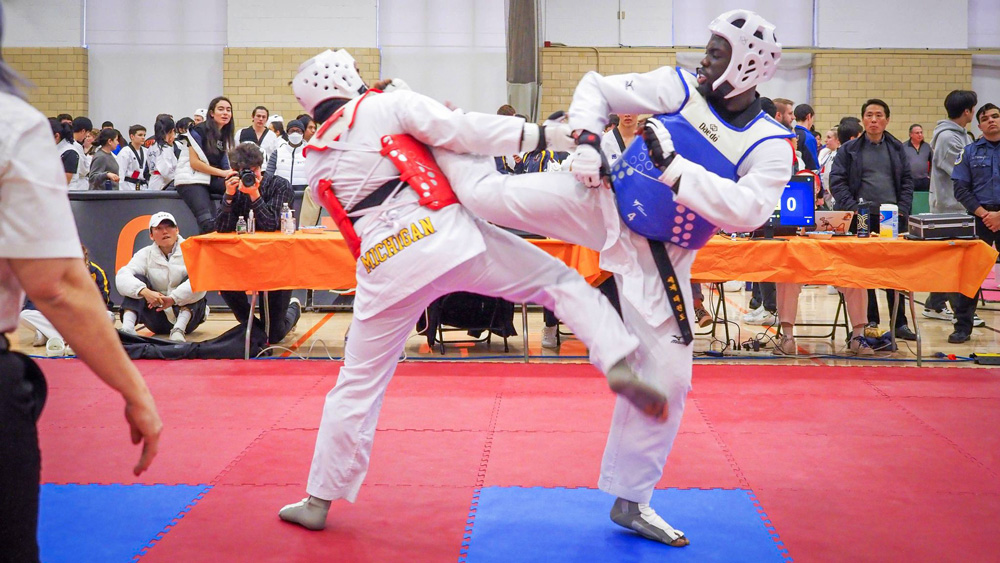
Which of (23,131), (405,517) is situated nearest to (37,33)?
(405,517)

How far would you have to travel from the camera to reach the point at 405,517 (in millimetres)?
3363

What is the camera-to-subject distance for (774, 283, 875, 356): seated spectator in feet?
21.7

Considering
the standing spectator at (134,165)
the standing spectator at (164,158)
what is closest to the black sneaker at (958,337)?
the standing spectator at (164,158)

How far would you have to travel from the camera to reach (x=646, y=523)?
3127 millimetres

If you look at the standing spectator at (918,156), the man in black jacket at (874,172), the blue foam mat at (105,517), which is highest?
the standing spectator at (918,156)

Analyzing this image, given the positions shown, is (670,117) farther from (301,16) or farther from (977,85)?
(977,85)

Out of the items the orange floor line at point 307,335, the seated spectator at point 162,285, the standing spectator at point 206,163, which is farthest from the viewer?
the standing spectator at point 206,163

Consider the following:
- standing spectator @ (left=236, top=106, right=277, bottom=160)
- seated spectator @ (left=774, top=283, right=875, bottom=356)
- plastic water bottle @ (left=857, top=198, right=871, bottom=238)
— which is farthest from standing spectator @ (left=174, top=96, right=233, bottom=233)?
plastic water bottle @ (left=857, top=198, right=871, bottom=238)

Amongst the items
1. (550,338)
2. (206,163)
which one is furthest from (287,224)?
(550,338)

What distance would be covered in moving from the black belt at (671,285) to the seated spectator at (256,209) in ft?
13.8

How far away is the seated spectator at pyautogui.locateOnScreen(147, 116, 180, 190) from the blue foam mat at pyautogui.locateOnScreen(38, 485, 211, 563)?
255 inches

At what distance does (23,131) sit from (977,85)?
645 inches

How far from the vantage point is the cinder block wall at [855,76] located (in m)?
14.5

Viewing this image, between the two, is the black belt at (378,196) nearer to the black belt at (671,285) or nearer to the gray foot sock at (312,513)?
the black belt at (671,285)
